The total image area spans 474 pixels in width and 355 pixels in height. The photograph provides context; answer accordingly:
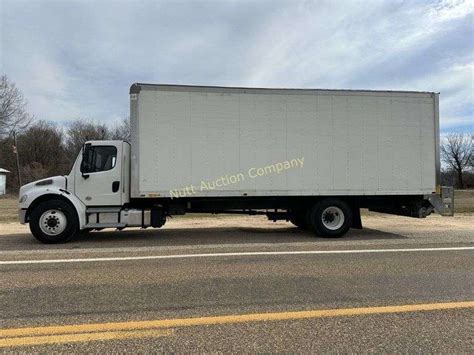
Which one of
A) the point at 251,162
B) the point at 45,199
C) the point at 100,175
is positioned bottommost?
the point at 45,199

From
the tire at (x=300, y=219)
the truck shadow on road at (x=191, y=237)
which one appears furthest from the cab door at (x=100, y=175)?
the tire at (x=300, y=219)

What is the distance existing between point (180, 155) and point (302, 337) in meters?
6.89

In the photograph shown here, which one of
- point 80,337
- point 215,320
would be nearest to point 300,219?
point 215,320

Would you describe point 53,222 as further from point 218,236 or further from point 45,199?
point 218,236

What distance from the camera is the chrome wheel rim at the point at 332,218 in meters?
10.7

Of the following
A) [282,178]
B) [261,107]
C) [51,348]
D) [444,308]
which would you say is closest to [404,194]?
[282,178]

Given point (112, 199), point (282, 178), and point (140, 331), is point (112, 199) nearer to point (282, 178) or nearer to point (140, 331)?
point (282, 178)

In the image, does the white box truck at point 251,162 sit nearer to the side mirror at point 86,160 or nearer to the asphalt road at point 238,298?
the side mirror at point 86,160

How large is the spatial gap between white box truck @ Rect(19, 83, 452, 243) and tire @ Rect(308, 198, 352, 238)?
3cm

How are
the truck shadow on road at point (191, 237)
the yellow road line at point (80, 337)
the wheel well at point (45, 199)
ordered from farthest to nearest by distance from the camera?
the wheel well at point (45, 199) → the truck shadow on road at point (191, 237) → the yellow road line at point (80, 337)

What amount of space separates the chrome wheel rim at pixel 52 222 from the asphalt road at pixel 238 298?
2.33 feet

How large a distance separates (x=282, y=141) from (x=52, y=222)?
19.2 feet

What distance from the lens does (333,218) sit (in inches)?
426

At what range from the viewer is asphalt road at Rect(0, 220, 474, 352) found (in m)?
3.79
